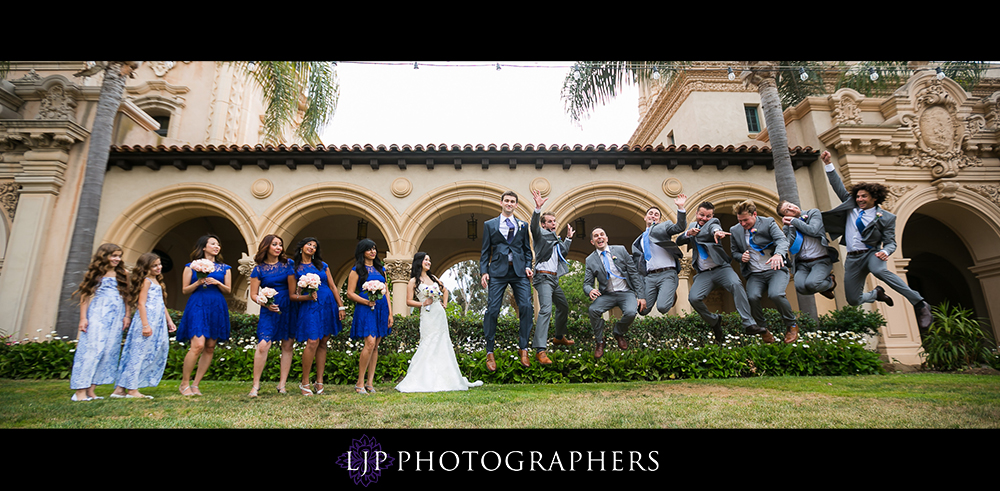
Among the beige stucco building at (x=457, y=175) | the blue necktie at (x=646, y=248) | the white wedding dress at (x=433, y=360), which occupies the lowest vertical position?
the white wedding dress at (x=433, y=360)

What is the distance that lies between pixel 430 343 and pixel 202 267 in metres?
3.04

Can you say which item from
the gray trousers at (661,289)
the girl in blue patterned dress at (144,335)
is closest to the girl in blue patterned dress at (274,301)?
the girl in blue patterned dress at (144,335)

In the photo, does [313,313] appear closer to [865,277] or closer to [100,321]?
[100,321]

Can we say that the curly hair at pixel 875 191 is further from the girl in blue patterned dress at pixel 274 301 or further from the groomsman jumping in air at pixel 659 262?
the girl in blue patterned dress at pixel 274 301

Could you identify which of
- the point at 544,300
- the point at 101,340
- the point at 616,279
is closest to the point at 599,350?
the point at 616,279

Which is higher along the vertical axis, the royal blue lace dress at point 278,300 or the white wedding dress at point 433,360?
the royal blue lace dress at point 278,300

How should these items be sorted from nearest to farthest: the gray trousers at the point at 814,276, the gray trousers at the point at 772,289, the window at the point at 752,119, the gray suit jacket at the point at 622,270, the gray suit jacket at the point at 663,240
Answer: the gray trousers at the point at 814,276, the gray trousers at the point at 772,289, the gray suit jacket at the point at 663,240, the gray suit jacket at the point at 622,270, the window at the point at 752,119

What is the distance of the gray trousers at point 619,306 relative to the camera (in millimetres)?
7066

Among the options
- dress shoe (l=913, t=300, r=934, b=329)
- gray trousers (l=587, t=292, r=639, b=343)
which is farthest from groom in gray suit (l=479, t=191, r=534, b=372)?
dress shoe (l=913, t=300, r=934, b=329)

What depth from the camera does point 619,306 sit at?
7320 millimetres

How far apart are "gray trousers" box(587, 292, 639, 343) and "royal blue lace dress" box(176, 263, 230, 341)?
496 cm

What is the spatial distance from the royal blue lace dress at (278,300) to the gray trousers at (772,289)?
19.8ft
